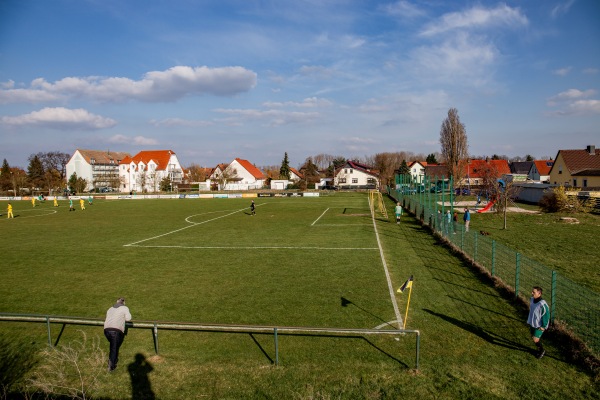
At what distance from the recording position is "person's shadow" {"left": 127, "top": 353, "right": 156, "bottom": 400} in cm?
752

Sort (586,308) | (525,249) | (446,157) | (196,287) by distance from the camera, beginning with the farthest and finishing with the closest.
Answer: (446,157)
(525,249)
(196,287)
(586,308)

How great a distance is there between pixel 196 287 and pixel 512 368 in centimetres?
1039

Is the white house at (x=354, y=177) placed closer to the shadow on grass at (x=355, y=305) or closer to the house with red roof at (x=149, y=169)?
the house with red roof at (x=149, y=169)

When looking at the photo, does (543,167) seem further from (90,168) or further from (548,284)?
(90,168)

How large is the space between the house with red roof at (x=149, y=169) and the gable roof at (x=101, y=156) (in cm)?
808

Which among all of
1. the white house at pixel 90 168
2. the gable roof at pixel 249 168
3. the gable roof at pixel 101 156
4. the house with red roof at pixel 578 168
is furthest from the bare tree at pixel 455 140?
the gable roof at pixel 101 156

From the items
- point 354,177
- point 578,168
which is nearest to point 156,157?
point 354,177

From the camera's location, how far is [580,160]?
55.5m

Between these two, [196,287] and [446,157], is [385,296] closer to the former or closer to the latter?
[196,287]

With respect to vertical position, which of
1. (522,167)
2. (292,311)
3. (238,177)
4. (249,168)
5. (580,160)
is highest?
(249,168)

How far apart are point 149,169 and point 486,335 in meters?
113

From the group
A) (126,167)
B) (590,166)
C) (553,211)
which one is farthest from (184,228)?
(126,167)

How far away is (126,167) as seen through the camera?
112125 millimetres

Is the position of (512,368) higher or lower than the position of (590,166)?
lower
